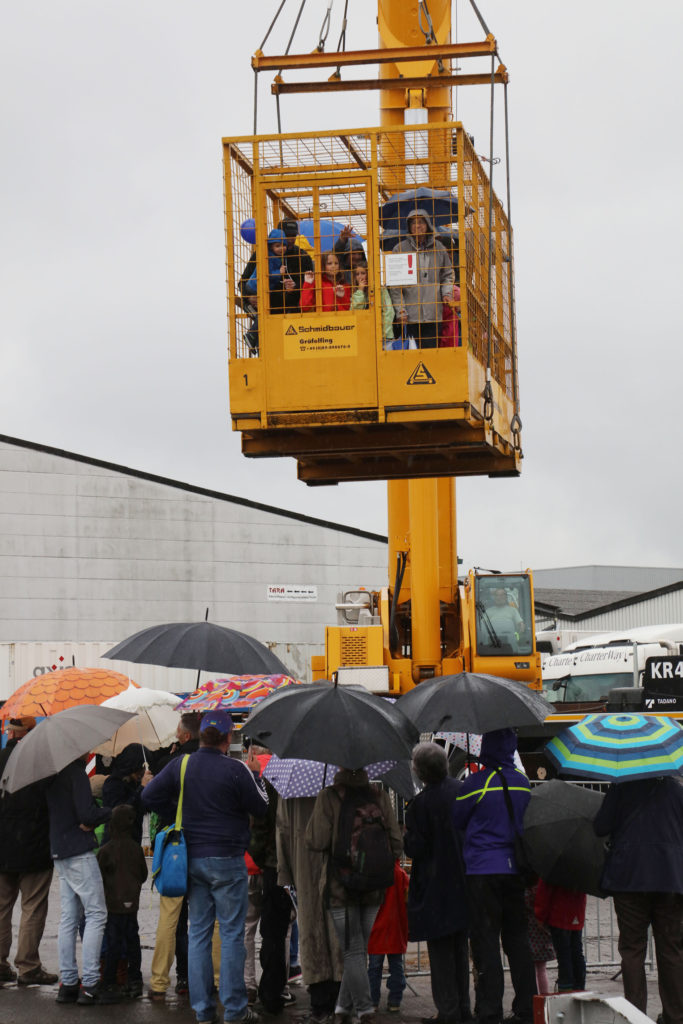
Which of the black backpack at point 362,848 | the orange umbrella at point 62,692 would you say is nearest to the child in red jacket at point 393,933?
the black backpack at point 362,848

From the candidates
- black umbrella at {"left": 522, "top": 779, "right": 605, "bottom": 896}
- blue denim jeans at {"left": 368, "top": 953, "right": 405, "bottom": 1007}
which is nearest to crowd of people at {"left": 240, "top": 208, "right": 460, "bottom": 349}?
black umbrella at {"left": 522, "top": 779, "right": 605, "bottom": 896}

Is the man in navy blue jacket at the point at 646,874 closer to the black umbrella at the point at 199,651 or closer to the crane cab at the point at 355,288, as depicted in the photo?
the black umbrella at the point at 199,651

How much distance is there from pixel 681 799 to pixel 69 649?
86.6 feet

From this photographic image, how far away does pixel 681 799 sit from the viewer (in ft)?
25.9

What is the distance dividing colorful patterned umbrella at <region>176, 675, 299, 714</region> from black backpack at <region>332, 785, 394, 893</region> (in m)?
2.17

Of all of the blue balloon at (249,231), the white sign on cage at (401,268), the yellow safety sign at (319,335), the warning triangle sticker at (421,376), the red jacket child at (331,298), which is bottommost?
the warning triangle sticker at (421,376)

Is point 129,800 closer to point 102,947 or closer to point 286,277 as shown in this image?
point 102,947

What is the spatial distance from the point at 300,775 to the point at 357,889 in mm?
869

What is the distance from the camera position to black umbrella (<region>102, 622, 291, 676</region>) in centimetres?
1071

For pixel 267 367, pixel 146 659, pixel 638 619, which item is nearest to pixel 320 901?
pixel 146 659

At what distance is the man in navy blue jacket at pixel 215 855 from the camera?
8.63m

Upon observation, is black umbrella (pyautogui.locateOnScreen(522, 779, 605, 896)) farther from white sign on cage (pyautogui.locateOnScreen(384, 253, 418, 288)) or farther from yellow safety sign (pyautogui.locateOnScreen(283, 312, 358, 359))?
white sign on cage (pyautogui.locateOnScreen(384, 253, 418, 288))

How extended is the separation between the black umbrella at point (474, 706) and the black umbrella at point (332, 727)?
0.77ft

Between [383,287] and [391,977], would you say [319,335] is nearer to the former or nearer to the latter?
[383,287]
